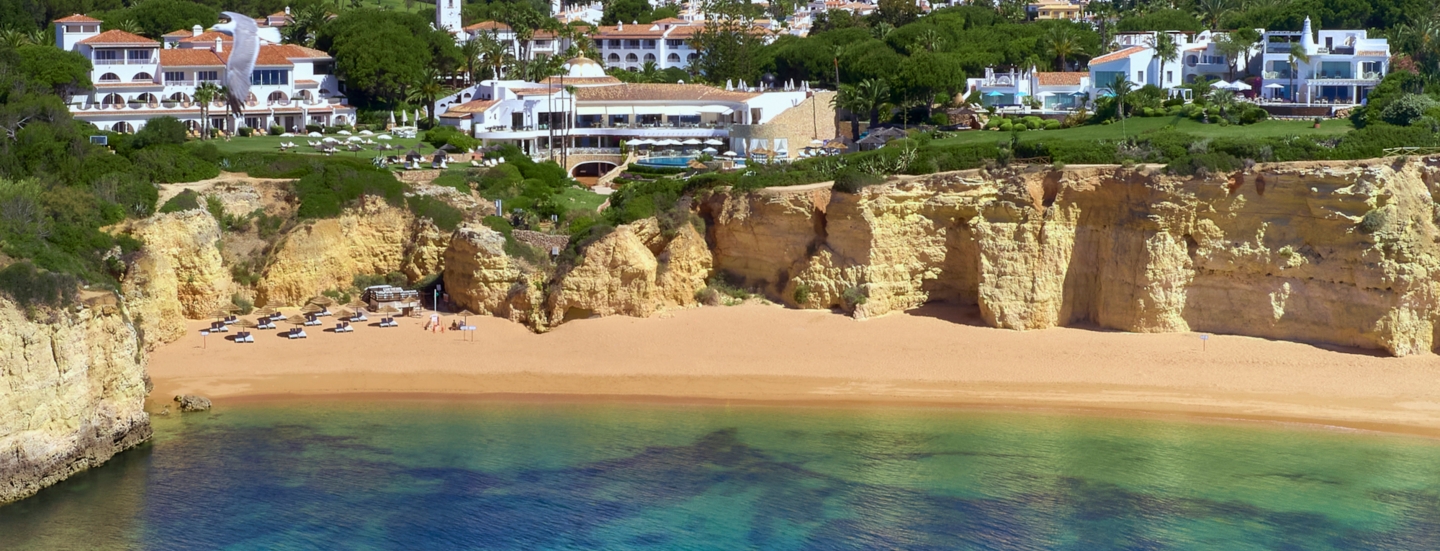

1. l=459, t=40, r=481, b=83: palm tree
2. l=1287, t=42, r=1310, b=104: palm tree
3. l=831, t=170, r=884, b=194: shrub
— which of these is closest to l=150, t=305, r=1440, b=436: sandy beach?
l=831, t=170, r=884, b=194: shrub

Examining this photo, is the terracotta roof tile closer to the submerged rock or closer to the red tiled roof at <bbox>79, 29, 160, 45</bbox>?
the red tiled roof at <bbox>79, 29, 160, 45</bbox>

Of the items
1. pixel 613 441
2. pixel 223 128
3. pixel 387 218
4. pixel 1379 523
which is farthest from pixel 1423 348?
pixel 223 128

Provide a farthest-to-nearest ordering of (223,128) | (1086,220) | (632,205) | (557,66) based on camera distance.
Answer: (557,66) → (223,128) → (632,205) → (1086,220)

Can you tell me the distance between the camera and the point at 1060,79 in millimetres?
70500

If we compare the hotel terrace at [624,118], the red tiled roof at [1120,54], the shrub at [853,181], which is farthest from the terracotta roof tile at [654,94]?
the shrub at [853,181]

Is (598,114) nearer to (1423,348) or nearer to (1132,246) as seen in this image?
(1132,246)

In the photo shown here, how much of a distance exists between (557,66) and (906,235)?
39.1m

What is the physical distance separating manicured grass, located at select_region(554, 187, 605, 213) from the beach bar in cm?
671

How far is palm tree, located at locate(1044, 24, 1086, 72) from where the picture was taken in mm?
77131

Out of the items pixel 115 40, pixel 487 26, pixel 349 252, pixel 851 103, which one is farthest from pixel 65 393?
pixel 487 26

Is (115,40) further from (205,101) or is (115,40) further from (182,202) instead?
(182,202)

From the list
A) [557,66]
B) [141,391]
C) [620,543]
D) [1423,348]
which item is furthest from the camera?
[557,66]

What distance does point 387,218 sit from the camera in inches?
1914

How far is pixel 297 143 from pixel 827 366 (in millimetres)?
28367
